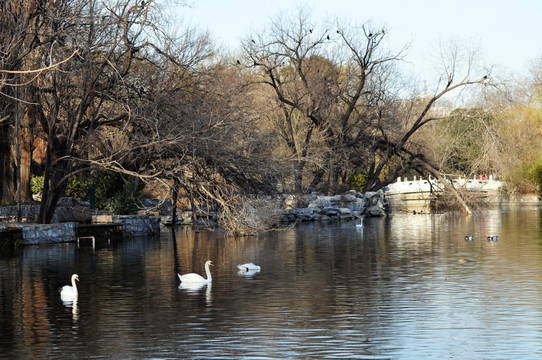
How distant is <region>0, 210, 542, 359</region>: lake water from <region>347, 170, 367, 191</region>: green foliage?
32.9 meters

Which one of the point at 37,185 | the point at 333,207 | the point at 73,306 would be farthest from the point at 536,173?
the point at 73,306

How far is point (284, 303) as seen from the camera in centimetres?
1670

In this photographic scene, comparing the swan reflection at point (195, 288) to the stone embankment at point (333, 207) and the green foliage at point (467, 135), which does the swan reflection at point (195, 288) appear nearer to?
the stone embankment at point (333, 207)

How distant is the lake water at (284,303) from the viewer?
41.0 ft

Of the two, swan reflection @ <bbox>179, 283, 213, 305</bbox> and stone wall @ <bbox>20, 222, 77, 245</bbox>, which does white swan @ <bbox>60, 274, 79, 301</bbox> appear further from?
stone wall @ <bbox>20, 222, 77, 245</bbox>

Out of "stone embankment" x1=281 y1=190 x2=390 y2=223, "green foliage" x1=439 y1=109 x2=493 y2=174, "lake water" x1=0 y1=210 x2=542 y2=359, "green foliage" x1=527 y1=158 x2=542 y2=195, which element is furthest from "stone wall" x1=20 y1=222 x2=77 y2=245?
"green foliage" x1=527 y1=158 x2=542 y2=195

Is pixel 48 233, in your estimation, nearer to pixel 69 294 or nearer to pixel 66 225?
pixel 66 225

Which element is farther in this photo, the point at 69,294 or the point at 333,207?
the point at 333,207

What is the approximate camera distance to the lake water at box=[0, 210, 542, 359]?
12492 mm

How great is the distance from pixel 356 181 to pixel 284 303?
48110 mm

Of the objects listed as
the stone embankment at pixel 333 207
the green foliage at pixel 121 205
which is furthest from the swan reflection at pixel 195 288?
the stone embankment at pixel 333 207

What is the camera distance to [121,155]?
32031mm

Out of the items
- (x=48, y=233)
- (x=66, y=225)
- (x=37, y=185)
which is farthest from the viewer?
(x=37, y=185)

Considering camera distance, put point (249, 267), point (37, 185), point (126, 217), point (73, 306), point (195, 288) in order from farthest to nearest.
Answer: point (37, 185) < point (126, 217) < point (249, 267) < point (195, 288) < point (73, 306)
